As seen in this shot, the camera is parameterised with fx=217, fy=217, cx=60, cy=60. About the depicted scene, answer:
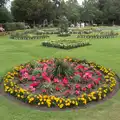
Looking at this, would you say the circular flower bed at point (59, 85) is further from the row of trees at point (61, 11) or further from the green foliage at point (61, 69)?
the row of trees at point (61, 11)

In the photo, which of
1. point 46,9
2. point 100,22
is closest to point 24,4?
point 46,9

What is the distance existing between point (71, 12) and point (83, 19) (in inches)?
189

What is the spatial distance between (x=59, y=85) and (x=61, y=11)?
1687 inches

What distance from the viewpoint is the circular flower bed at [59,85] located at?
496 cm

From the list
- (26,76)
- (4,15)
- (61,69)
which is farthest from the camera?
(4,15)

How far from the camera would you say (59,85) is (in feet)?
19.1

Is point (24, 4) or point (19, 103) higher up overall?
point (24, 4)

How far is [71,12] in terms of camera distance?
1766 inches

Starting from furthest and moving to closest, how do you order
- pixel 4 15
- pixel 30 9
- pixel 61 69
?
pixel 30 9 → pixel 4 15 → pixel 61 69

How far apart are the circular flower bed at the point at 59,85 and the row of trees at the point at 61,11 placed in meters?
25.7

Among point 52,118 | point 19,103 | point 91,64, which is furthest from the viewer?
point 91,64

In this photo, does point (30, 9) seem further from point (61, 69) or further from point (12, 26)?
point (61, 69)

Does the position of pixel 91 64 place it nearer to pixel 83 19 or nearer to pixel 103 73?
pixel 103 73

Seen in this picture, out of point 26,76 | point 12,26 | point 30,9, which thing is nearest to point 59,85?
point 26,76
